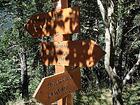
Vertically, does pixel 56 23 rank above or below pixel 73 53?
above

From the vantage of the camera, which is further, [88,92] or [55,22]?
[88,92]

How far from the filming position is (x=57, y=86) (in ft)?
14.9

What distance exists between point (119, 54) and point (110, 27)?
190 cm

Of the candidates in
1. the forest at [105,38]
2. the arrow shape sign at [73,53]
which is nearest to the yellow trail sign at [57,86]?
the arrow shape sign at [73,53]

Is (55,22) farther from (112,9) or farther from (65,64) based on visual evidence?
(112,9)

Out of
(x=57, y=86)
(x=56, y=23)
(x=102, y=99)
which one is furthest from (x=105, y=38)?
(x=102, y=99)

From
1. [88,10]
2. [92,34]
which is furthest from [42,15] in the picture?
[92,34]

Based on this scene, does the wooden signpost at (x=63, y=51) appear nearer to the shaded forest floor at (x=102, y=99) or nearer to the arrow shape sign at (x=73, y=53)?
the arrow shape sign at (x=73, y=53)

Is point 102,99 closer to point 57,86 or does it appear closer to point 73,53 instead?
point 73,53

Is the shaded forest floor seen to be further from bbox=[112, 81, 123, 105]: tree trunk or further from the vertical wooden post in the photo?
the vertical wooden post

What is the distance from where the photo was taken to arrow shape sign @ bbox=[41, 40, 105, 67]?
4.74m

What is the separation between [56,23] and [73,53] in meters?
0.56

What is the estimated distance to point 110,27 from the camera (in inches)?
317

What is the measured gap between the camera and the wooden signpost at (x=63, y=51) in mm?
4555
